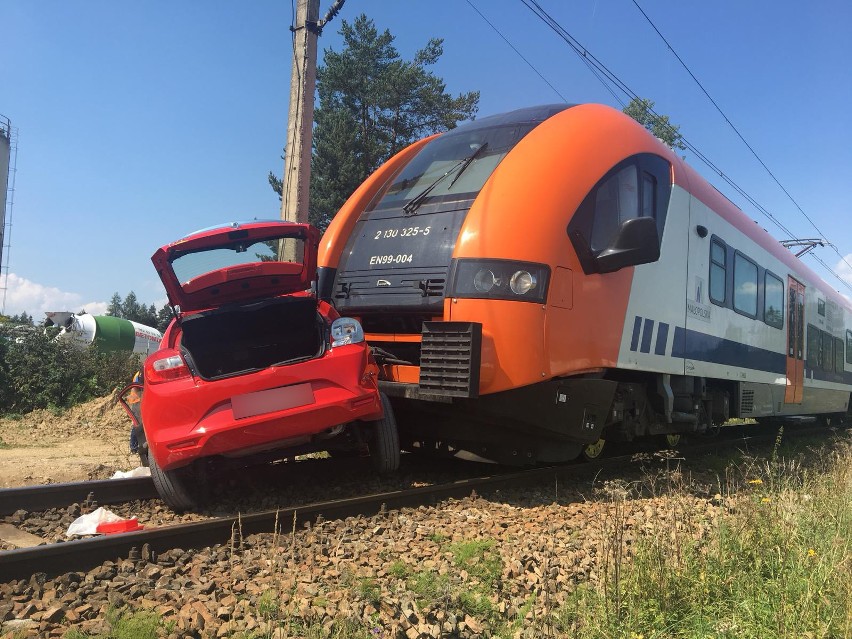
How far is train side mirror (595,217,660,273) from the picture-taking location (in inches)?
201

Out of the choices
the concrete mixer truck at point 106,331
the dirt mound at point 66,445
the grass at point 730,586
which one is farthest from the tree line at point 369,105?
the grass at point 730,586

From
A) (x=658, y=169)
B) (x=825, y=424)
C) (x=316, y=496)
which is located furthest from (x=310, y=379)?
(x=825, y=424)

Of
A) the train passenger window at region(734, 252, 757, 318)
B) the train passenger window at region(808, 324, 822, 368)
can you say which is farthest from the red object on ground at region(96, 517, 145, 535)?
the train passenger window at region(808, 324, 822, 368)

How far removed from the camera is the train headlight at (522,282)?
4.81m

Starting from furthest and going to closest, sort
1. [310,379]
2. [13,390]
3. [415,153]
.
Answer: [13,390] < [415,153] < [310,379]

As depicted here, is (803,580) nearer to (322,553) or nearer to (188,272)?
(322,553)

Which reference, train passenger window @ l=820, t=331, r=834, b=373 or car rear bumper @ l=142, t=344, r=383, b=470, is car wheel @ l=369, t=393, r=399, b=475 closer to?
car rear bumper @ l=142, t=344, r=383, b=470

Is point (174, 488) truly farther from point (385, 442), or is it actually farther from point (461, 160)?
point (461, 160)

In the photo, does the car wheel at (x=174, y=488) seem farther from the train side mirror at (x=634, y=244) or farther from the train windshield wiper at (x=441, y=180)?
the train side mirror at (x=634, y=244)

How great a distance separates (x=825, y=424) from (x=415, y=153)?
13.8m

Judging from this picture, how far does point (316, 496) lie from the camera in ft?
16.5

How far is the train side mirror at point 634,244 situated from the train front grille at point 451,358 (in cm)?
136

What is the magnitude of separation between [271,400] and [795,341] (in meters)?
9.49

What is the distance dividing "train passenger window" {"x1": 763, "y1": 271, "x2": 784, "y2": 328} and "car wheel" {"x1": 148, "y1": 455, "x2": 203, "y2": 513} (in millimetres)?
8096
